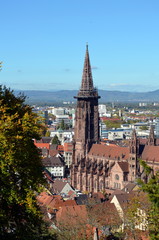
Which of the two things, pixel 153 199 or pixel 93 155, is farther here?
pixel 93 155

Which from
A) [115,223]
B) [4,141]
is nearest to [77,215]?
[115,223]

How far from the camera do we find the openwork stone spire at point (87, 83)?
304 ft

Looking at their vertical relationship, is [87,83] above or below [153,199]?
above

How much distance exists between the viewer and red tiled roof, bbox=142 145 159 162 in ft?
253

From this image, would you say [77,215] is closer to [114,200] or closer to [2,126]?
[114,200]

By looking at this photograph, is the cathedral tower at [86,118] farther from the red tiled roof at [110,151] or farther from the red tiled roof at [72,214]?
the red tiled roof at [72,214]

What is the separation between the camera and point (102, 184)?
276 ft

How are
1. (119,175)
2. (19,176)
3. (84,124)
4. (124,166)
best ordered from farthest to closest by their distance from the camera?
(84,124) → (124,166) → (119,175) → (19,176)

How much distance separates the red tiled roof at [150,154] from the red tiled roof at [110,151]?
503 cm

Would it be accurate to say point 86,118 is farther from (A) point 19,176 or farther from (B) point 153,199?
(B) point 153,199

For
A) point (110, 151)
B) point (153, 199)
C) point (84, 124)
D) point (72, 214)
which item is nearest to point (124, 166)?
point (110, 151)

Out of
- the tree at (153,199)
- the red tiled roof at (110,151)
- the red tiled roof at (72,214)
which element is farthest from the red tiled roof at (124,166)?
the tree at (153,199)

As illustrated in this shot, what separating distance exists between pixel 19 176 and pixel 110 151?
64.2 meters

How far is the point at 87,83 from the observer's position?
9438 cm
